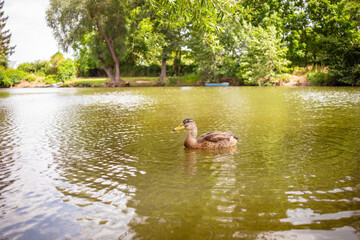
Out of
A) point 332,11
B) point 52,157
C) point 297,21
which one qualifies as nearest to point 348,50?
point 332,11

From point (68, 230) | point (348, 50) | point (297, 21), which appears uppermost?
point (297, 21)

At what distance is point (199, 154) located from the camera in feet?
24.5

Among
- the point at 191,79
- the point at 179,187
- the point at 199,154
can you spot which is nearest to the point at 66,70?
the point at 191,79

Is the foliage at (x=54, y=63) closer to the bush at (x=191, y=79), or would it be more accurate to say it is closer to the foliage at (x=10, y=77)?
the foliage at (x=10, y=77)

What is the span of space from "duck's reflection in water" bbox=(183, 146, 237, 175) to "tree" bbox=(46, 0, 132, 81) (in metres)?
39.1

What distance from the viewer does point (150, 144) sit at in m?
8.66

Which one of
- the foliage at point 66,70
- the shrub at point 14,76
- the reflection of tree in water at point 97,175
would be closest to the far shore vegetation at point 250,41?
the foliage at point 66,70

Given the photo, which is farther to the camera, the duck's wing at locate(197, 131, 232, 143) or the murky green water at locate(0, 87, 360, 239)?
the duck's wing at locate(197, 131, 232, 143)

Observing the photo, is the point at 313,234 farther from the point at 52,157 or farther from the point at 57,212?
the point at 52,157

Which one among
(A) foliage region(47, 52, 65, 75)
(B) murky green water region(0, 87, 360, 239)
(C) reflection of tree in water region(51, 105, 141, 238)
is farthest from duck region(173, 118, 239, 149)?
(A) foliage region(47, 52, 65, 75)

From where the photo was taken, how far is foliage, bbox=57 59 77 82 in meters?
64.8

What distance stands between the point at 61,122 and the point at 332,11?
45999 millimetres

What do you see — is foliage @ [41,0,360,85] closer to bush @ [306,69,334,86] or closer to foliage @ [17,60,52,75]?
bush @ [306,69,334,86]

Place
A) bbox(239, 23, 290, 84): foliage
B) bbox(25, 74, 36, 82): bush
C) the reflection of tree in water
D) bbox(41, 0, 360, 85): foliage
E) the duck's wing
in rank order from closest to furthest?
the reflection of tree in water, the duck's wing, bbox(41, 0, 360, 85): foliage, bbox(239, 23, 290, 84): foliage, bbox(25, 74, 36, 82): bush
